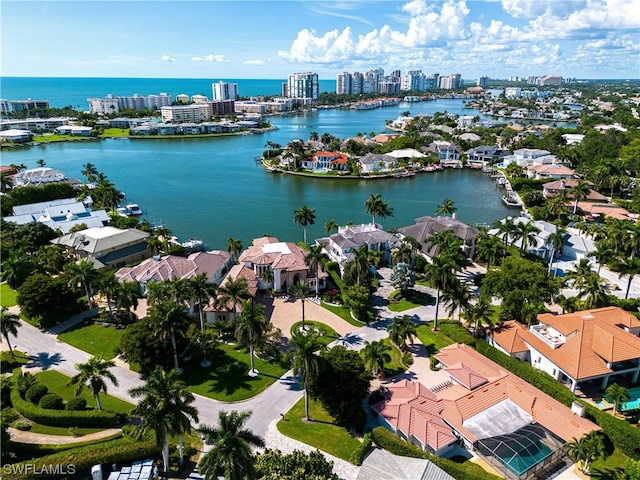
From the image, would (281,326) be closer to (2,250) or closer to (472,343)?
(472,343)

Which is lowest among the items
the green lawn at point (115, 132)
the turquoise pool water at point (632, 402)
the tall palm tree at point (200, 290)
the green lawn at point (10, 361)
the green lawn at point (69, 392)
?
the turquoise pool water at point (632, 402)

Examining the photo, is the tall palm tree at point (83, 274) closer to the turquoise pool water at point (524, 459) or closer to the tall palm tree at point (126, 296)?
the tall palm tree at point (126, 296)

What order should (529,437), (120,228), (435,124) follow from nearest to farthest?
(529,437), (120,228), (435,124)

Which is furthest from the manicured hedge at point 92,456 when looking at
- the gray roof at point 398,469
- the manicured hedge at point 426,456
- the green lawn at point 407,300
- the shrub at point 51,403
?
the green lawn at point 407,300

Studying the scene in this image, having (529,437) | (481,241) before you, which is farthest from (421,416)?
(481,241)

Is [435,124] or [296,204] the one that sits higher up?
[435,124]
